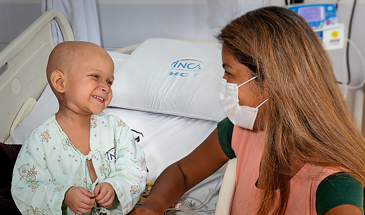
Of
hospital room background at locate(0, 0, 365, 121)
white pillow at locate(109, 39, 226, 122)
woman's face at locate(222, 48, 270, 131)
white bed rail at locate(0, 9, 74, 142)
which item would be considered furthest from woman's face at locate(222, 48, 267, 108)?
hospital room background at locate(0, 0, 365, 121)

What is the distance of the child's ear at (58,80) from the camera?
0.78m

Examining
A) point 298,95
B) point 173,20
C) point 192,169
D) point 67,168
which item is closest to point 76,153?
point 67,168

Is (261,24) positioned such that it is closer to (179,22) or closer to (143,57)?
(143,57)

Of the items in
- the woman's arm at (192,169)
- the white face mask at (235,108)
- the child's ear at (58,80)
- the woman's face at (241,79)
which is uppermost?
the child's ear at (58,80)

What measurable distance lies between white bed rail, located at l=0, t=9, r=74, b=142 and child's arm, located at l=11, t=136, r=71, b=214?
2.06 feet

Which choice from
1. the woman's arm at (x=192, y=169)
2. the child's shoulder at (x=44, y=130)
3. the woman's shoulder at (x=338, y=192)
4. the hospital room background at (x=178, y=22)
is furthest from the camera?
the hospital room background at (x=178, y=22)

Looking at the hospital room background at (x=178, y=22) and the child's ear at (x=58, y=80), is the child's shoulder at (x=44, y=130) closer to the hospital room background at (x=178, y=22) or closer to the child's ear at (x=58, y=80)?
the child's ear at (x=58, y=80)

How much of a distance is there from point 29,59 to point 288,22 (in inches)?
46.5

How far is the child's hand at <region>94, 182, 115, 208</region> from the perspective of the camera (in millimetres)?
799

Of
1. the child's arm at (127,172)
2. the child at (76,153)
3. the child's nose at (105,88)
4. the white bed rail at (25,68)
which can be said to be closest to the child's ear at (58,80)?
the child at (76,153)

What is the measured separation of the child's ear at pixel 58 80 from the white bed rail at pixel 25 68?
61 cm

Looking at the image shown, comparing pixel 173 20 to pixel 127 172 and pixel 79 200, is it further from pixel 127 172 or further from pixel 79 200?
pixel 79 200

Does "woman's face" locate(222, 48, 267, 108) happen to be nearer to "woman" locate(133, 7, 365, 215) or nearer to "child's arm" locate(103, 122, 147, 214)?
"woman" locate(133, 7, 365, 215)

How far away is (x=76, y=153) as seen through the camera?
0.82 m
